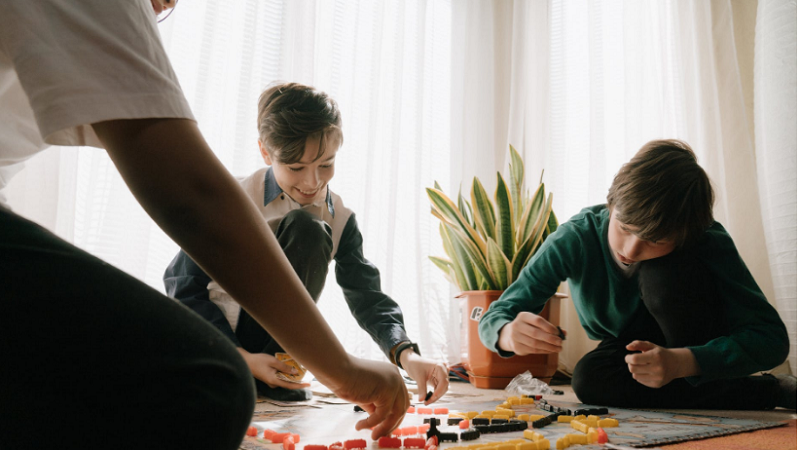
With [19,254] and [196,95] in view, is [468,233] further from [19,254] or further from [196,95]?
[19,254]

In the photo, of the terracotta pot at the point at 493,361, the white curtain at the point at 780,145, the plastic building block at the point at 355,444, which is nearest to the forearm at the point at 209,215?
the plastic building block at the point at 355,444

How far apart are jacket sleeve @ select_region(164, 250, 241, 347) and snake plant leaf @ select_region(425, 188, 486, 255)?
1000 millimetres

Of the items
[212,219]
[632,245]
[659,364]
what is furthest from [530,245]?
[212,219]

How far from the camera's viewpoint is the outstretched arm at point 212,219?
417mm

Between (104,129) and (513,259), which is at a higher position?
(104,129)

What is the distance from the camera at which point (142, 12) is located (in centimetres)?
42

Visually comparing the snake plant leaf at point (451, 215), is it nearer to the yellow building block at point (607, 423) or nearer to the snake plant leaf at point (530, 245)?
the snake plant leaf at point (530, 245)

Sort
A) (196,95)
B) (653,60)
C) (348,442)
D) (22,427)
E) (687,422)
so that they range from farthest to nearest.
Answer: (653,60) → (196,95) → (687,422) → (348,442) → (22,427)

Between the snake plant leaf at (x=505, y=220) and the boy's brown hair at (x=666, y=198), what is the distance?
2.40ft

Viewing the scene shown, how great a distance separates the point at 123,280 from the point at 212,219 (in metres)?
0.08

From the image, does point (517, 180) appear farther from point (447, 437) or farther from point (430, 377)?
point (447, 437)

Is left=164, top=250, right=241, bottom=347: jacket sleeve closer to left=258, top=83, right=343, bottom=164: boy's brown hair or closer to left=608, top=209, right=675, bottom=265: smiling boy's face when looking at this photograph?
left=258, top=83, right=343, bottom=164: boy's brown hair

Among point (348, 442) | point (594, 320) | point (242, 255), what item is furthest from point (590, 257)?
point (242, 255)

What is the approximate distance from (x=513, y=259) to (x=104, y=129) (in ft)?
5.94
